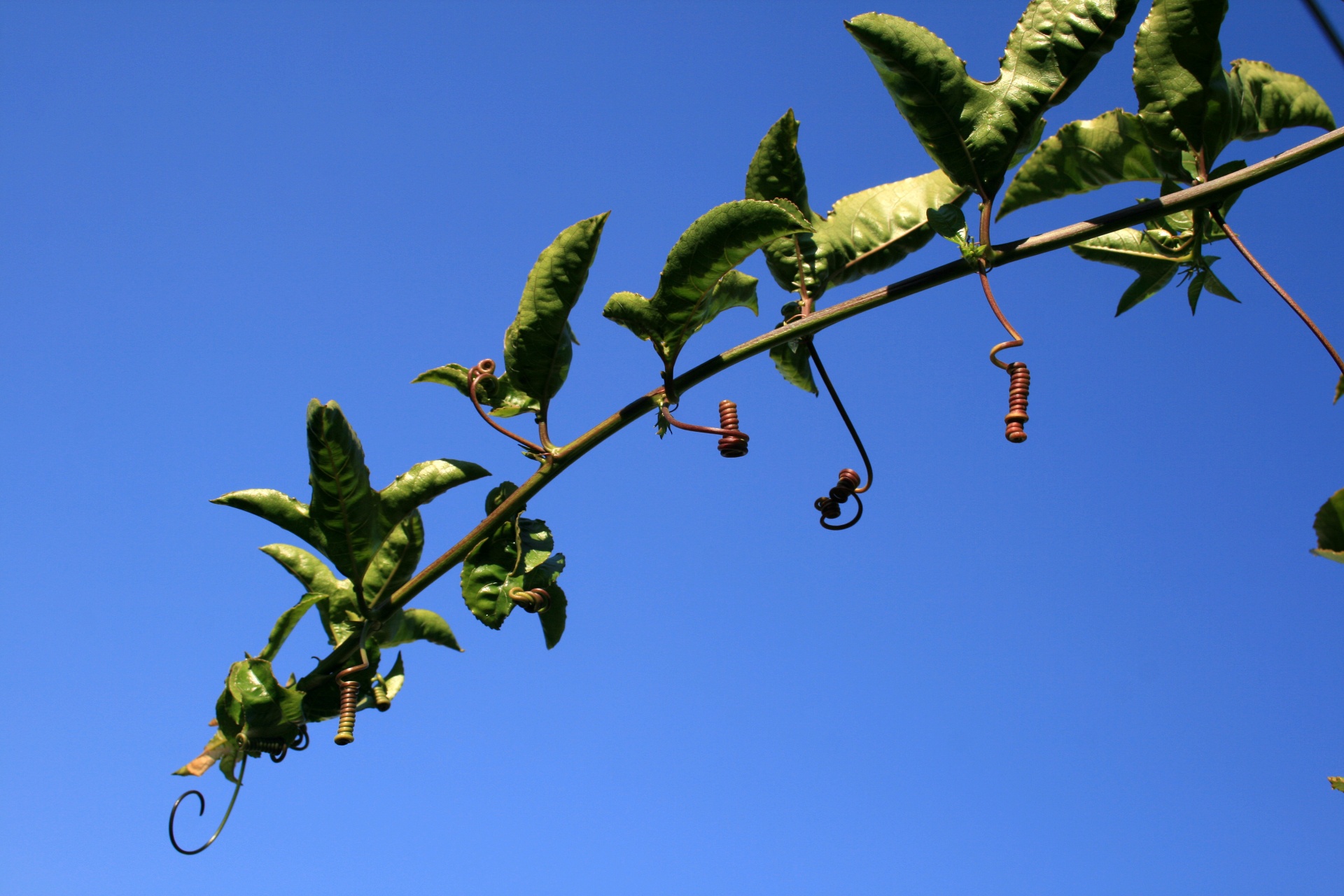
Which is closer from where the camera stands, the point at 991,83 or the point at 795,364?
the point at 991,83

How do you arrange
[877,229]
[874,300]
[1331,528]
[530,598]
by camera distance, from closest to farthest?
[1331,528] → [874,300] → [877,229] → [530,598]

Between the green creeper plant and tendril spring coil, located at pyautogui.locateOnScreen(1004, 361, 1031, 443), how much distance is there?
3.6 inches

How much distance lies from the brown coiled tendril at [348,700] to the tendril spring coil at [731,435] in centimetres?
98

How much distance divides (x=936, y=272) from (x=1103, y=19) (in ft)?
1.85

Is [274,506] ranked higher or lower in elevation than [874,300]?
higher

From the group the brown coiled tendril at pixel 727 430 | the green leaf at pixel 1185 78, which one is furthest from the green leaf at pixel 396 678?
the green leaf at pixel 1185 78

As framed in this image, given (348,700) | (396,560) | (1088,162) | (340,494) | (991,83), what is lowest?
(348,700)

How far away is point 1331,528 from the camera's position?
59.4 inches

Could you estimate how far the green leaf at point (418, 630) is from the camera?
94.6 inches

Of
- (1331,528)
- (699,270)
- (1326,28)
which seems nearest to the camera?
(1326,28)

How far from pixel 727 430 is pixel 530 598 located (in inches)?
22.9

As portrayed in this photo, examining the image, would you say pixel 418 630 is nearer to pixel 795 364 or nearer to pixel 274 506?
pixel 274 506

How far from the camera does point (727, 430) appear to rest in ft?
6.12

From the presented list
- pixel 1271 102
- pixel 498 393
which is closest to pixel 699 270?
pixel 498 393
